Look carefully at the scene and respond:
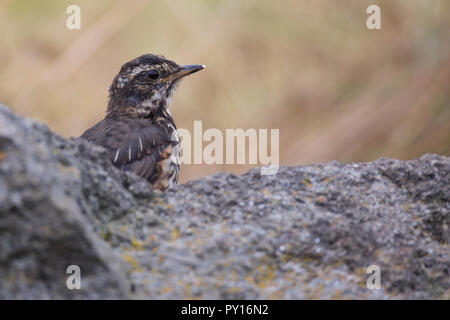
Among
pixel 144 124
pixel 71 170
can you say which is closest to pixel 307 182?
pixel 71 170

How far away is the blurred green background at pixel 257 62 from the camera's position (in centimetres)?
741

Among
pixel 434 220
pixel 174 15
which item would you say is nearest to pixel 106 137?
pixel 434 220

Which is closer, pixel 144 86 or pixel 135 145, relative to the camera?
pixel 135 145

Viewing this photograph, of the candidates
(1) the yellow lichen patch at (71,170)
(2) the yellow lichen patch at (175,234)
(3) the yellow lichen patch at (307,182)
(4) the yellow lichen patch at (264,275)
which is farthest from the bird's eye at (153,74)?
(4) the yellow lichen patch at (264,275)

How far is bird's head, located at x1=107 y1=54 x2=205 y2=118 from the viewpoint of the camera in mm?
5734

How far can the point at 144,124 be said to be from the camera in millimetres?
5336

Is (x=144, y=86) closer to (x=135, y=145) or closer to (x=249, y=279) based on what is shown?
(x=135, y=145)

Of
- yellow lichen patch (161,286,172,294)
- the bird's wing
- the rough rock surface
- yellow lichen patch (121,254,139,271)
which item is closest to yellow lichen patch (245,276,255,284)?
the rough rock surface

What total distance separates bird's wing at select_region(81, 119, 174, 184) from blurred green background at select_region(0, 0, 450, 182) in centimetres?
219

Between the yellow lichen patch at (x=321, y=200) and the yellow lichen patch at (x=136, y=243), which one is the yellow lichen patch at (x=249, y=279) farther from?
the yellow lichen patch at (x=321, y=200)

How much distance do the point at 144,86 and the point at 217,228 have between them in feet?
9.72
